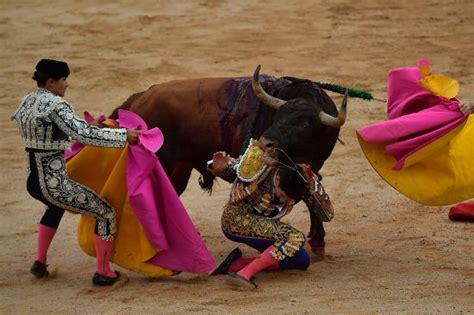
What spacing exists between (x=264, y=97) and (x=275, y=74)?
4.61 metres

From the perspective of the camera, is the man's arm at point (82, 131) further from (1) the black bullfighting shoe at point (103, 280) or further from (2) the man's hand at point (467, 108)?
(2) the man's hand at point (467, 108)

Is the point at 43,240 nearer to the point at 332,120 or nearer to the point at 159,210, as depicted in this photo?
the point at 159,210

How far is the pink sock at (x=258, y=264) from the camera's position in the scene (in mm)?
6148

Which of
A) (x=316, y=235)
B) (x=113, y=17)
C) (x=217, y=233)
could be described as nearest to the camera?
(x=316, y=235)

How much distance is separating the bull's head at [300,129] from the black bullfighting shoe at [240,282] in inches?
26.3

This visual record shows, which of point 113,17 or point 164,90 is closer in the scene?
point 164,90

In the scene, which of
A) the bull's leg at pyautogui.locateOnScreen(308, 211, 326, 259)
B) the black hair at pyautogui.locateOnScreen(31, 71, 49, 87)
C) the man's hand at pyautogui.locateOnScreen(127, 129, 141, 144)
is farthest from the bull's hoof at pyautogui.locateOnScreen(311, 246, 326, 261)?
the black hair at pyautogui.locateOnScreen(31, 71, 49, 87)

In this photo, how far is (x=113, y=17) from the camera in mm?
12914

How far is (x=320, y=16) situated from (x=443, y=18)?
142 cm

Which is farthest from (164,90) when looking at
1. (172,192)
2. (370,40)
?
(370,40)

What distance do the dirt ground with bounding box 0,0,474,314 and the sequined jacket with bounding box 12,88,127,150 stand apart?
0.88 meters

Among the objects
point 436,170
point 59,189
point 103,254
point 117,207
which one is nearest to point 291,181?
point 436,170

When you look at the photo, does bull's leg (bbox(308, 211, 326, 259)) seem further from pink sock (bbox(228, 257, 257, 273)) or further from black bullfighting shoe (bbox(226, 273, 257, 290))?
black bullfighting shoe (bbox(226, 273, 257, 290))

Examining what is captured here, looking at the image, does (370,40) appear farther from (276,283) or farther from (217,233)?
(276,283)
